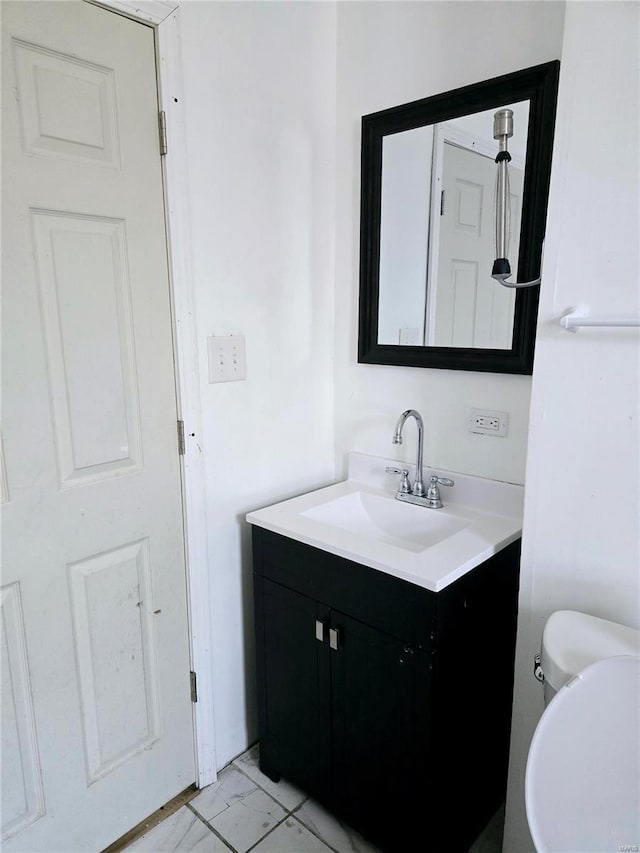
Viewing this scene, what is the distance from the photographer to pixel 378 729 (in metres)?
1.30

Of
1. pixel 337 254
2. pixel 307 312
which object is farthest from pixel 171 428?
pixel 337 254

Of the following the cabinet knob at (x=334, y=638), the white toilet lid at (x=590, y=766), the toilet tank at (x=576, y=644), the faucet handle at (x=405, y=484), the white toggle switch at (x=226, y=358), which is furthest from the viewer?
the faucet handle at (x=405, y=484)

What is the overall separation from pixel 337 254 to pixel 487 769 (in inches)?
61.2

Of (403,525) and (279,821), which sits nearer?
(279,821)

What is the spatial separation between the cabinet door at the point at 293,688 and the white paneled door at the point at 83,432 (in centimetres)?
28

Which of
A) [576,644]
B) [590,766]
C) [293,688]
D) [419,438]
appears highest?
[419,438]

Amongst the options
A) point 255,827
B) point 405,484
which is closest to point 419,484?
point 405,484

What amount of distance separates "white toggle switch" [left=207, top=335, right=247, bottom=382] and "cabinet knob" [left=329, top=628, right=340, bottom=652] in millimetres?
714

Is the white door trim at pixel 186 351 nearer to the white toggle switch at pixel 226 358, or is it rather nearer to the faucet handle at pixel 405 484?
the white toggle switch at pixel 226 358

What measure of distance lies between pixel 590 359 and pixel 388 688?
2.79 ft

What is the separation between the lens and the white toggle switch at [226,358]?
1.46 m

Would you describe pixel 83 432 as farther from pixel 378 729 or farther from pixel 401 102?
pixel 401 102

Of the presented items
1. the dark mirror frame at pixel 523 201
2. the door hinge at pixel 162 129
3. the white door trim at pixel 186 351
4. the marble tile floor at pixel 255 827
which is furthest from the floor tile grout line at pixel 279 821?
the door hinge at pixel 162 129

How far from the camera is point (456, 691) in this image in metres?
1.25
